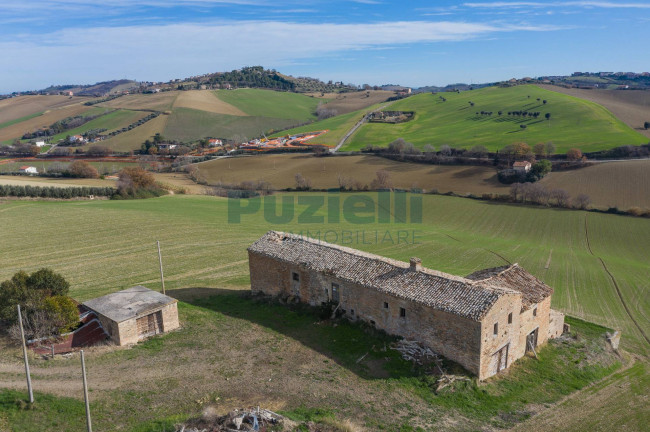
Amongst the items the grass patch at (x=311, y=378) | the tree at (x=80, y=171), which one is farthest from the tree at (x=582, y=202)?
the tree at (x=80, y=171)

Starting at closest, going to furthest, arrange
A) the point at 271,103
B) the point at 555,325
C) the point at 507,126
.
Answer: the point at 555,325 < the point at 507,126 < the point at 271,103

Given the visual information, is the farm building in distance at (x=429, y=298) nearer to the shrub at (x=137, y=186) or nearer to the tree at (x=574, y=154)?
the shrub at (x=137, y=186)

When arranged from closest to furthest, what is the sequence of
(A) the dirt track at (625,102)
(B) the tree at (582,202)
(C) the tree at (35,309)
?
(C) the tree at (35,309) → (B) the tree at (582,202) → (A) the dirt track at (625,102)

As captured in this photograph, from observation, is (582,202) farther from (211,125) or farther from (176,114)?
(176,114)

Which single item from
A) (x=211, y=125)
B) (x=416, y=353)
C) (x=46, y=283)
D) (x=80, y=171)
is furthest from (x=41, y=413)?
(x=211, y=125)

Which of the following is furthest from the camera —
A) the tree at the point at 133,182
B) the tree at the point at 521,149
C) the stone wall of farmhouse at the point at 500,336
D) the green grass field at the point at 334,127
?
the green grass field at the point at 334,127

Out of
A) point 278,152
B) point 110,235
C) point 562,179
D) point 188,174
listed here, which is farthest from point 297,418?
point 278,152

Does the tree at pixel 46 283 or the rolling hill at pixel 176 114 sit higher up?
the rolling hill at pixel 176 114
